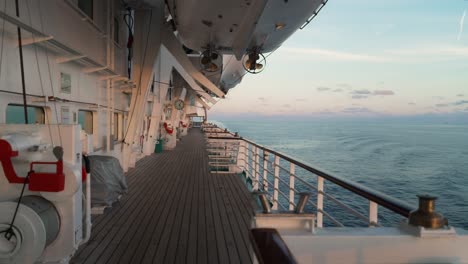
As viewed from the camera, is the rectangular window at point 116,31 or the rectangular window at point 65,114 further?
the rectangular window at point 116,31

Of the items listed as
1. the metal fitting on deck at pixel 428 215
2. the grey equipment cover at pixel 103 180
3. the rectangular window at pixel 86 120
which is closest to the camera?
the metal fitting on deck at pixel 428 215

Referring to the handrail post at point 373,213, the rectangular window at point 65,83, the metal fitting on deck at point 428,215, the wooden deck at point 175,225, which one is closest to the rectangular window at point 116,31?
the rectangular window at point 65,83

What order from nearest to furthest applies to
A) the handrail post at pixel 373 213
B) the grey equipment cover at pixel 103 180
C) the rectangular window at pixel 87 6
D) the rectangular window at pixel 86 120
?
the handrail post at pixel 373 213 → the grey equipment cover at pixel 103 180 → the rectangular window at pixel 87 6 → the rectangular window at pixel 86 120

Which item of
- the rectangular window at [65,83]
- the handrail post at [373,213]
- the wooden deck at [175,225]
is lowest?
the wooden deck at [175,225]

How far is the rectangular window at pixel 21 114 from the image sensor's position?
3150 mm

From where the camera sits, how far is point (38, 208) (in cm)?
202

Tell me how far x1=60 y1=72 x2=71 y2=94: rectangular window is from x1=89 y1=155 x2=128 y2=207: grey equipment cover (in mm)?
1037

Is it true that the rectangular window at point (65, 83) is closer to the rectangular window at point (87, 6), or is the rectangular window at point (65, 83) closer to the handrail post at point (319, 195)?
the rectangular window at point (87, 6)

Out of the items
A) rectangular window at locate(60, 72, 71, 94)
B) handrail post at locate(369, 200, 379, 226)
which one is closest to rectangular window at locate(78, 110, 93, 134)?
rectangular window at locate(60, 72, 71, 94)

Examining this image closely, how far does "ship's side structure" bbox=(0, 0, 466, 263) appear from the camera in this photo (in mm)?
2055

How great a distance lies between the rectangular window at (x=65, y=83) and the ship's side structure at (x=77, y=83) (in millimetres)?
20

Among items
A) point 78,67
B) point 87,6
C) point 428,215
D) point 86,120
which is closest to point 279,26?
point 87,6

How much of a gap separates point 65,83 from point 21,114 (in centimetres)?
108

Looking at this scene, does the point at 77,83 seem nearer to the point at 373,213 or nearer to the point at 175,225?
the point at 175,225
